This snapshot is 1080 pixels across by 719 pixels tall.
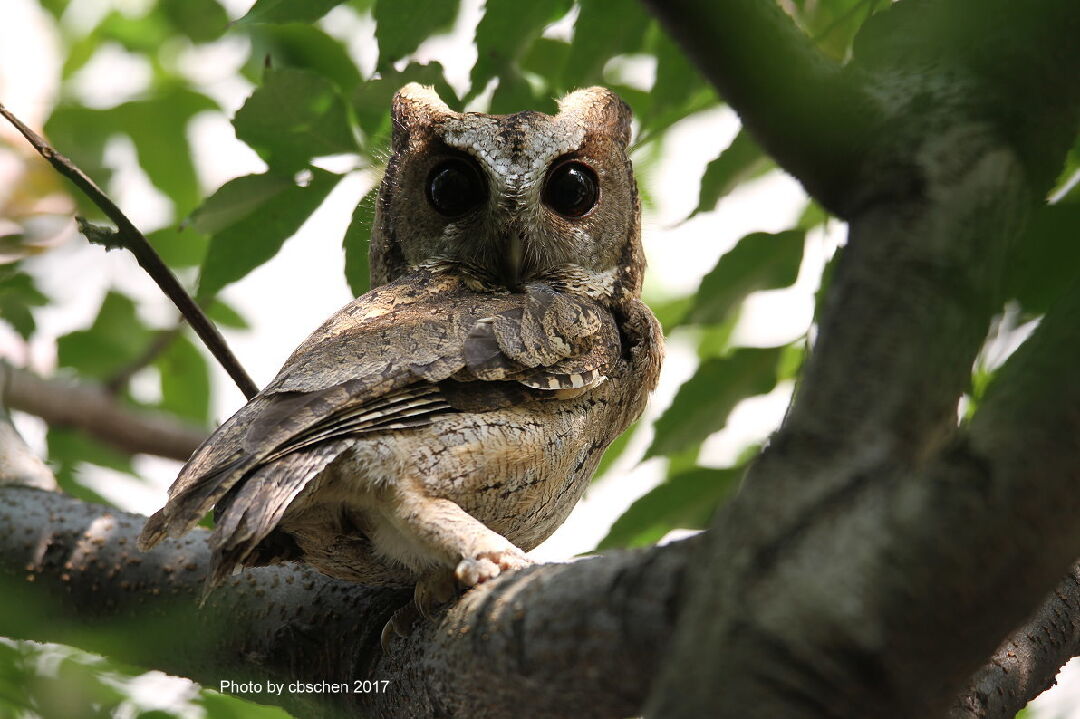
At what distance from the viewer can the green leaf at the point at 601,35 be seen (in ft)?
8.25

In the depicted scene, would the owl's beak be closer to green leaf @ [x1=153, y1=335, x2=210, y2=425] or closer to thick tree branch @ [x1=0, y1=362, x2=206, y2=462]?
green leaf @ [x1=153, y1=335, x2=210, y2=425]

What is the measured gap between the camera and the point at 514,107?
9.21 ft

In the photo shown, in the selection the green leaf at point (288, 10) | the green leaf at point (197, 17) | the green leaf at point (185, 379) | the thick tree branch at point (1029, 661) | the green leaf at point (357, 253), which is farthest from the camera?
the green leaf at point (185, 379)

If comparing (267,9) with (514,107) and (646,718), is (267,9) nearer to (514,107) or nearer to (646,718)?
(514,107)

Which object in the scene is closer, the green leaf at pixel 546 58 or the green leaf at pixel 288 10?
the green leaf at pixel 288 10

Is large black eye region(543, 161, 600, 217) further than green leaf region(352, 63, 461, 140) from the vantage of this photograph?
Yes

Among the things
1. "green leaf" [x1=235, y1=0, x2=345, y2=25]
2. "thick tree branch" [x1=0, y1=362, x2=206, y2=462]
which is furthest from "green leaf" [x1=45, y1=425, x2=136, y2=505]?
"green leaf" [x1=235, y1=0, x2=345, y2=25]

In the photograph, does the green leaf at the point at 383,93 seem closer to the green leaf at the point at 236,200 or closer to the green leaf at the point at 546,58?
the green leaf at the point at 236,200

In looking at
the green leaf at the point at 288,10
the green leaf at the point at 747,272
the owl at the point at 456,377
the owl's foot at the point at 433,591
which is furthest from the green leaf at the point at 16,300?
the green leaf at the point at 747,272

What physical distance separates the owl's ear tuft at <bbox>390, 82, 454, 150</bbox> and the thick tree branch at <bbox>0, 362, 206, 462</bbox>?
5.26 feet

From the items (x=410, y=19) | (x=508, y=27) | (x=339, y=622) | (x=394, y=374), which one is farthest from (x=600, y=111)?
(x=339, y=622)

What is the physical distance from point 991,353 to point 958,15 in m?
0.73

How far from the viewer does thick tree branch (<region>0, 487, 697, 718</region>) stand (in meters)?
1.43

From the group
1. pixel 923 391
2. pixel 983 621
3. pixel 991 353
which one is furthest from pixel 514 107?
pixel 983 621
